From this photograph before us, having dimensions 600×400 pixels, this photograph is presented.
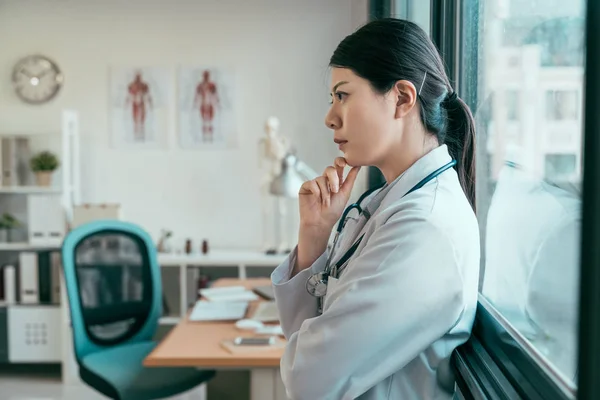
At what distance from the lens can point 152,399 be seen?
2615 mm

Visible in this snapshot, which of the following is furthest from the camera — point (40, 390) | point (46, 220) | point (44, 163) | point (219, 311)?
point (44, 163)

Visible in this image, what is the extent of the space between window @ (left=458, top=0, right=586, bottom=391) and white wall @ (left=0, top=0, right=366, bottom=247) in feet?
8.83

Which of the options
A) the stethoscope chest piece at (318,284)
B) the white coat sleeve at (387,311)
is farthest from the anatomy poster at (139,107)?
the white coat sleeve at (387,311)

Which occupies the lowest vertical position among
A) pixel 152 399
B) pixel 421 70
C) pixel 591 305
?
pixel 152 399

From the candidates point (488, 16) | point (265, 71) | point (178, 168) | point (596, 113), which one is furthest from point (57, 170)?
point (596, 113)

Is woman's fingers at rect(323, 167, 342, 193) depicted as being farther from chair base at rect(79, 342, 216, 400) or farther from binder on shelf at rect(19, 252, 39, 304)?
binder on shelf at rect(19, 252, 39, 304)

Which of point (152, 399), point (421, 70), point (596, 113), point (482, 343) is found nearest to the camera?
point (596, 113)

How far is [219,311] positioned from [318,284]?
1327 mm

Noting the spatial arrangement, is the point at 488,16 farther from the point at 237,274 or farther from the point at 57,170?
the point at 57,170

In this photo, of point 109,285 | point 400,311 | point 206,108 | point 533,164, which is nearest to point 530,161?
point 533,164

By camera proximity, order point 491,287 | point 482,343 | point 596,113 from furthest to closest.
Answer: point 491,287
point 482,343
point 596,113

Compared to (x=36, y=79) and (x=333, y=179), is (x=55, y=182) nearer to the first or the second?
(x=36, y=79)

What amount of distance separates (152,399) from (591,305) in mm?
2156

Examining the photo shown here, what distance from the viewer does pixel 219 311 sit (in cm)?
269
